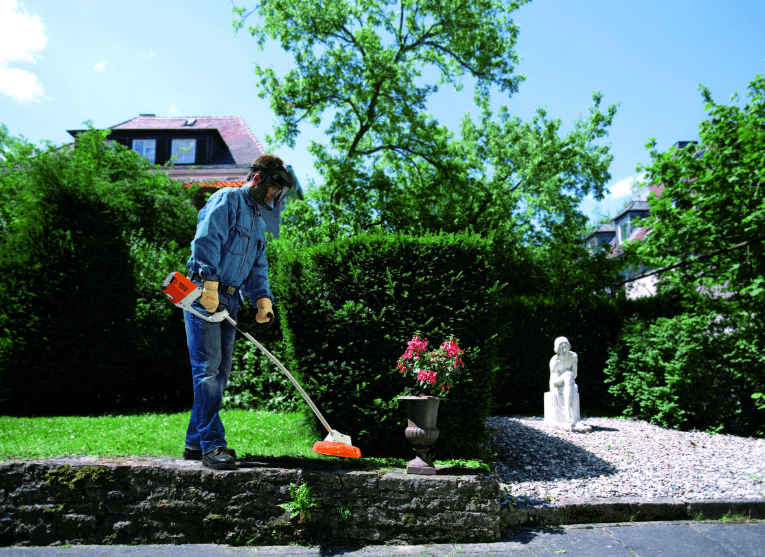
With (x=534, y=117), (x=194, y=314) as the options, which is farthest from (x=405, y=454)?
(x=534, y=117)

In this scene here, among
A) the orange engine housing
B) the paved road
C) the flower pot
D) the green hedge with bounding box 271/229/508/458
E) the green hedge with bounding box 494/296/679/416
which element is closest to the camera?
the paved road

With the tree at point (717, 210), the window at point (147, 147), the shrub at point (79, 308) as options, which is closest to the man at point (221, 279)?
the shrub at point (79, 308)

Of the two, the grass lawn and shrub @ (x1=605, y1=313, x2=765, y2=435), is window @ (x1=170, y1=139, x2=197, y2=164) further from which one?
shrub @ (x1=605, y1=313, x2=765, y2=435)

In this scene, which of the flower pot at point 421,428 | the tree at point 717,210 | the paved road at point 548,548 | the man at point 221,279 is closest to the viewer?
the paved road at point 548,548

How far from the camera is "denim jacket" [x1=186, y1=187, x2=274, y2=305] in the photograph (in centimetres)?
362

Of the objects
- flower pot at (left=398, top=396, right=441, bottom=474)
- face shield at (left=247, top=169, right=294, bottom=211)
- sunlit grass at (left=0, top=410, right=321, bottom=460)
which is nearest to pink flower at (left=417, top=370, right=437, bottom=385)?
flower pot at (left=398, top=396, right=441, bottom=474)

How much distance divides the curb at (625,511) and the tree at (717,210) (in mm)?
5266

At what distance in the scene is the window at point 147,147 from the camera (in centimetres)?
2552

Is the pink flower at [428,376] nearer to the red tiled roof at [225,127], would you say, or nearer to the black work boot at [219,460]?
the black work boot at [219,460]

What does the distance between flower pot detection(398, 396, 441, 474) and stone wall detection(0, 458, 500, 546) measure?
0.98 ft

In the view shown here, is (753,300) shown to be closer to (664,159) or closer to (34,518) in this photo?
(664,159)

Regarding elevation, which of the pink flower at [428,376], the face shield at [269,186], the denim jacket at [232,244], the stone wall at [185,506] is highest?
the face shield at [269,186]

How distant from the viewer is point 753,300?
859 cm

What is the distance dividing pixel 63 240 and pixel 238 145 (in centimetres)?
1906
